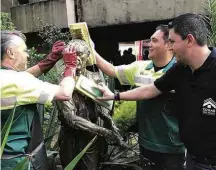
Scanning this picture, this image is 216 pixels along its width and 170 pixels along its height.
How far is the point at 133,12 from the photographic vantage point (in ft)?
30.3

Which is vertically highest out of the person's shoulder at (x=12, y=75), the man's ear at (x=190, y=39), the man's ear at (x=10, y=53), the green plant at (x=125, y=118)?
the man's ear at (x=190, y=39)

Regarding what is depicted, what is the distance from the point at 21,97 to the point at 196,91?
3.44 feet

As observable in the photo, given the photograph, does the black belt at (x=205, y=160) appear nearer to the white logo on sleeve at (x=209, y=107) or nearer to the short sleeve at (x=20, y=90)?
the white logo on sleeve at (x=209, y=107)

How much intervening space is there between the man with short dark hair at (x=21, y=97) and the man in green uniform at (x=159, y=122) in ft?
2.40

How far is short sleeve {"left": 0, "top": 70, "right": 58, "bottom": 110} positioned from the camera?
7.37 ft

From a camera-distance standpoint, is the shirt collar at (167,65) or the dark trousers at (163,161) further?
the shirt collar at (167,65)

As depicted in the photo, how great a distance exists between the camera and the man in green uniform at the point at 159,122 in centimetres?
288

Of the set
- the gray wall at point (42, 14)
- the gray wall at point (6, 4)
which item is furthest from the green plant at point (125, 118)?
the gray wall at point (6, 4)

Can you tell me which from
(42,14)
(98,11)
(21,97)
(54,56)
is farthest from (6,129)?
(42,14)

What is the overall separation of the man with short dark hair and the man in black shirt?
725 mm

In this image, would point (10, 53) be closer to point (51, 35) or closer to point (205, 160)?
point (205, 160)

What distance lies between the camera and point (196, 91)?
243 cm

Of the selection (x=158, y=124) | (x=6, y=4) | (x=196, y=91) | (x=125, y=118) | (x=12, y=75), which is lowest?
(x=125, y=118)

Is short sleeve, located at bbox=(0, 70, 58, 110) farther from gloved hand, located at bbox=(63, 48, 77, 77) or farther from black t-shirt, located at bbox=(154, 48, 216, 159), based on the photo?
black t-shirt, located at bbox=(154, 48, 216, 159)
